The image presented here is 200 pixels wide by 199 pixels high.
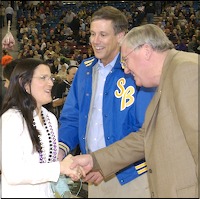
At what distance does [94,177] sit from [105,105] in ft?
1.76

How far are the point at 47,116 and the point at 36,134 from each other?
0.28 metres

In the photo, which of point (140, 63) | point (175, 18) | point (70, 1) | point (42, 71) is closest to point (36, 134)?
point (42, 71)

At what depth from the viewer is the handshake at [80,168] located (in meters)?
2.56

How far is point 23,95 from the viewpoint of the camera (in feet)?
8.29

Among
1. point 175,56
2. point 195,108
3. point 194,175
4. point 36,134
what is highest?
point 175,56

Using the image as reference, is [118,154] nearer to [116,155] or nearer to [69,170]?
[116,155]

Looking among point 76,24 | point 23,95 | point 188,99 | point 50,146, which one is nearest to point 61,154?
point 50,146

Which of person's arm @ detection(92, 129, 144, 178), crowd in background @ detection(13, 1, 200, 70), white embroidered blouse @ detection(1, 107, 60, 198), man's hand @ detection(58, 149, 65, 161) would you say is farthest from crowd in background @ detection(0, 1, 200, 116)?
white embroidered blouse @ detection(1, 107, 60, 198)

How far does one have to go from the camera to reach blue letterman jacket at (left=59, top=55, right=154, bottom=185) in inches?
126

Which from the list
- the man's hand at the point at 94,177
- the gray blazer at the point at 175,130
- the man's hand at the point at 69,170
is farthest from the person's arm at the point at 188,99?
the man's hand at the point at 94,177

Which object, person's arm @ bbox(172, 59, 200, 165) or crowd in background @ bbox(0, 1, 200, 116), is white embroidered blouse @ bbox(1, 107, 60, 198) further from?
crowd in background @ bbox(0, 1, 200, 116)

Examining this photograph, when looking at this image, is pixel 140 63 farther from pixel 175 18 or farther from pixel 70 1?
pixel 70 1

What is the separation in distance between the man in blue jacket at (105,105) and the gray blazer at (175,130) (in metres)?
0.70

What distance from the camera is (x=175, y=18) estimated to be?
73.4 feet
